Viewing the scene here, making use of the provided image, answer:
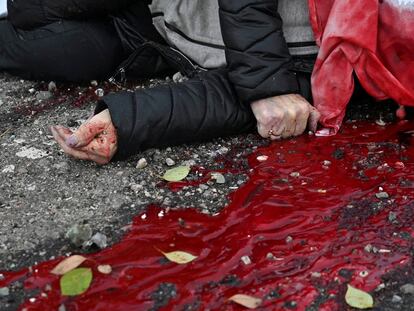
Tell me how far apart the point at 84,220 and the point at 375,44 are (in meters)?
1.27

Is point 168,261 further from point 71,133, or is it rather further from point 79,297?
point 71,133

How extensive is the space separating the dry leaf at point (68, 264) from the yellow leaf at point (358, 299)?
810 mm

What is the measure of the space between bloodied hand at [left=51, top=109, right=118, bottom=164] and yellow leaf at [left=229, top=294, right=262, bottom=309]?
33.7 inches

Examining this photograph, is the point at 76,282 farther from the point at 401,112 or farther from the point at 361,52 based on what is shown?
the point at 401,112

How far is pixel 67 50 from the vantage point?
124 inches

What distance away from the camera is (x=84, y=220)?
228 centimetres

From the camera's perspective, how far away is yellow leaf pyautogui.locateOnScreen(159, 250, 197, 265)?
→ 209cm

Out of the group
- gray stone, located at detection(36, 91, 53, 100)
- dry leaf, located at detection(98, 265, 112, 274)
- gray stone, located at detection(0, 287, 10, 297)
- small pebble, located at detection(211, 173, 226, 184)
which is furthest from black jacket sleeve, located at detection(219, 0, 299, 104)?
gray stone, located at detection(0, 287, 10, 297)

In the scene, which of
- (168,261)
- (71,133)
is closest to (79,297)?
(168,261)

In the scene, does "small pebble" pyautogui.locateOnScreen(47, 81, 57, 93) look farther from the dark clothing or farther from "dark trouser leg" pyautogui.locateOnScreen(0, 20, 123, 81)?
the dark clothing

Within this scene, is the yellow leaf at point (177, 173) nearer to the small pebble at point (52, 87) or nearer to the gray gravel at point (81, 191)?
the gray gravel at point (81, 191)

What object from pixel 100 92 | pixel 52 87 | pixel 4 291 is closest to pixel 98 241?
pixel 4 291

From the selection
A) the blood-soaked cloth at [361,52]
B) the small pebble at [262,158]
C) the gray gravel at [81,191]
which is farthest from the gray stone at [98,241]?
the blood-soaked cloth at [361,52]

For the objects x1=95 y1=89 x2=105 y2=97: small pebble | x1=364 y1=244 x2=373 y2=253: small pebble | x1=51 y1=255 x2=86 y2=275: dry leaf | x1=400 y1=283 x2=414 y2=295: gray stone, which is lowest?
x1=400 y1=283 x2=414 y2=295: gray stone
